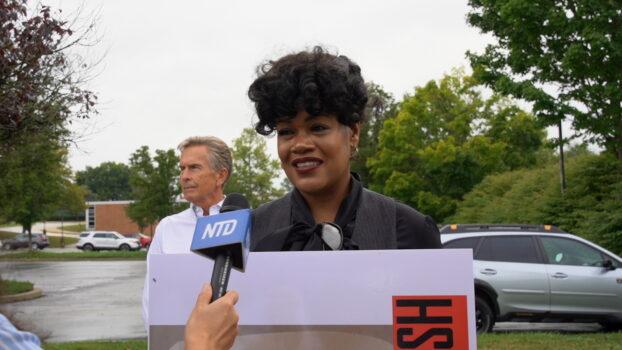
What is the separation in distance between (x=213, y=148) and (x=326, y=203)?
2.27 m

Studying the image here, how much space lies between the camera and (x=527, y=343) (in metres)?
9.81

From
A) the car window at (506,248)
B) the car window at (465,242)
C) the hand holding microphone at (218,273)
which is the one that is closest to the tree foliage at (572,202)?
the car window at (506,248)

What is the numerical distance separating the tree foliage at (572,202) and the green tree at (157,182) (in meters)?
21.3

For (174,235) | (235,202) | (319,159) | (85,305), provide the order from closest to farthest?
(235,202)
(319,159)
(174,235)
(85,305)

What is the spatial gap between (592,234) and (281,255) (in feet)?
59.5

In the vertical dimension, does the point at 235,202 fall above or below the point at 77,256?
above

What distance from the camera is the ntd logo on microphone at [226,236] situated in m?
1.60

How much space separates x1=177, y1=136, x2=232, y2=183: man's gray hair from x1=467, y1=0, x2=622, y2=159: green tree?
12358 millimetres

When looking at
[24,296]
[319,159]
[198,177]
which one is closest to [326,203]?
[319,159]

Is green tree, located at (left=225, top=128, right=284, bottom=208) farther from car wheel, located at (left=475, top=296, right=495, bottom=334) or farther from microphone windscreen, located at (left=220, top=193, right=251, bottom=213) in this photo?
microphone windscreen, located at (left=220, top=193, right=251, bottom=213)

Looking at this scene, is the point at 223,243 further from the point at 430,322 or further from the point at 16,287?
the point at 16,287

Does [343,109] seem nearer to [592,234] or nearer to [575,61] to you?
[575,61]

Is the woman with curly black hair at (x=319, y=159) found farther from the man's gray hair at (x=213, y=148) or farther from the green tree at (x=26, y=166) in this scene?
the green tree at (x=26, y=166)

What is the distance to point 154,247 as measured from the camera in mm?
4469
